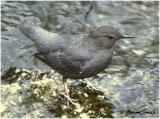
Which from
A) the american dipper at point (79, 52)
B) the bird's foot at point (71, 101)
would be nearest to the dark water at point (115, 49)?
the bird's foot at point (71, 101)

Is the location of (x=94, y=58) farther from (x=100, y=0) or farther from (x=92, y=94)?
(x=100, y=0)

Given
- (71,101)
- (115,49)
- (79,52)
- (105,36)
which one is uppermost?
(105,36)

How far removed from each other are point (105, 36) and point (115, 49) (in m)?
1.49

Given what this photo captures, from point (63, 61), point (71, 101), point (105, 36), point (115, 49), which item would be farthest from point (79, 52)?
point (115, 49)

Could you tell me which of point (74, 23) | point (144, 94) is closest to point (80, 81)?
point (144, 94)

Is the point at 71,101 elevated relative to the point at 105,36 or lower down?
lower down

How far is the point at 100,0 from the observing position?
25.9 ft

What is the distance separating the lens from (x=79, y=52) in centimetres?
518

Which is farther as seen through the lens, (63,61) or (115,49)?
(115,49)

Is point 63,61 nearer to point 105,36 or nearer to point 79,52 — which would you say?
point 79,52

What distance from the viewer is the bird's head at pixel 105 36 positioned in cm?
525

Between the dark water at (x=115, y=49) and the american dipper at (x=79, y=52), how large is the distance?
0.41m

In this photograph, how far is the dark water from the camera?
527cm

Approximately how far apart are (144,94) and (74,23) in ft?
6.89
